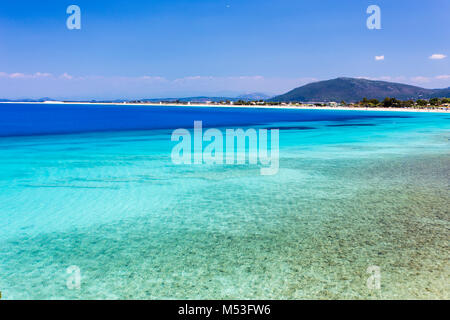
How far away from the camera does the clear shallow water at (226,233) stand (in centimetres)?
509

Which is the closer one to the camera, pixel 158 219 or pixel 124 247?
pixel 124 247

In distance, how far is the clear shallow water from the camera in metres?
5.09

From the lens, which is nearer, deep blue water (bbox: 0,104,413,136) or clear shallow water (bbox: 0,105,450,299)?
clear shallow water (bbox: 0,105,450,299)

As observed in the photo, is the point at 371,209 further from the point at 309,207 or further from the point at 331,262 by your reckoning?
the point at 331,262

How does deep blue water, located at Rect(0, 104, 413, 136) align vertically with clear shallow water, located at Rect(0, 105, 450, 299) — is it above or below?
above

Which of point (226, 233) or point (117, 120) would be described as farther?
point (117, 120)

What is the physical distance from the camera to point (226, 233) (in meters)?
7.08

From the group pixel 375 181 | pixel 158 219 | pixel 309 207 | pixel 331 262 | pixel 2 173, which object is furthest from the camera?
pixel 2 173

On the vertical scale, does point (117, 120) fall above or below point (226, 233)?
above

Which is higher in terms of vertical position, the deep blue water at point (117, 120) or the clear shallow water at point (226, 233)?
the deep blue water at point (117, 120)

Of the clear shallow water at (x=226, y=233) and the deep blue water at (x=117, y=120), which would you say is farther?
the deep blue water at (x=117, y=120)

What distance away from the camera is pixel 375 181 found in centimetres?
1141
